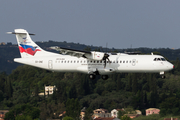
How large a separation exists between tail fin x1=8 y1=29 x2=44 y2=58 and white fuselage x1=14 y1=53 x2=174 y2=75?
0.95m

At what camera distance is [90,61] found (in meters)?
44.9

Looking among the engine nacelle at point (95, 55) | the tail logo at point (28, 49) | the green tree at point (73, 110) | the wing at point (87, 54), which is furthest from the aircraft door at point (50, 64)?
the green tree at point (73, 110)

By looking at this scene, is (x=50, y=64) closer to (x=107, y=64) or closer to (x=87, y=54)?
A: (x=87, y=54)

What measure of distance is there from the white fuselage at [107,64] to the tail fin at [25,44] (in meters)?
0.95

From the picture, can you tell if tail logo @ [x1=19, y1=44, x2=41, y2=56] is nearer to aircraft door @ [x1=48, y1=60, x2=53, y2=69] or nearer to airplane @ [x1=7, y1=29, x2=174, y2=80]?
airplane @ [x1=7, y1=29, x2=174, y2=80]

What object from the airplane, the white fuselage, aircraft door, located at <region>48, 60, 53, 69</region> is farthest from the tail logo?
aircraft door, located at <region>48, 60, 53, 69</region>

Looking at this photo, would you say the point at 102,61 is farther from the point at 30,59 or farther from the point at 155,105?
the point at 155,105

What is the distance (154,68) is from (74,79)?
118m

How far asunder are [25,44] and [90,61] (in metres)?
9.55

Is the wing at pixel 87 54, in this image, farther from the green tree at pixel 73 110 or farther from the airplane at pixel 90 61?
the green tree at pixel 73 110

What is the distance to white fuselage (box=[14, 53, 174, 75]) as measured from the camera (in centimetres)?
4231

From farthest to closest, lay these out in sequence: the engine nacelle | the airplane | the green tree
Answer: the green tree < the engine nacelle < the airplane

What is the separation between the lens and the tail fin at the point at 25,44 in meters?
48.7

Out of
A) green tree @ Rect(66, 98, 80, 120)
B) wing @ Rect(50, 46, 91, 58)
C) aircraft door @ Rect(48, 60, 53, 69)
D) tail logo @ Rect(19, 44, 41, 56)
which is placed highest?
tail logo @ Rect(19, 44, 41, 56)
